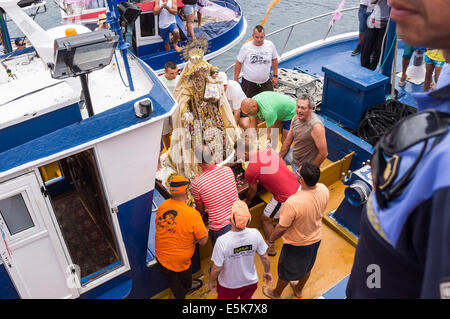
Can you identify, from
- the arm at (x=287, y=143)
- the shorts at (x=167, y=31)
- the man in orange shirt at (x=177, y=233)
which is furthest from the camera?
the shorts at (x=167, y=31)

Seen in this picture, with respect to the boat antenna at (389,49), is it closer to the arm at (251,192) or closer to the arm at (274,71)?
the arm at (274,71)

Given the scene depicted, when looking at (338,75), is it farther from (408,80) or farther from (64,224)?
(64,224)

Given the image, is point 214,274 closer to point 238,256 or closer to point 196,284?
point 238,256

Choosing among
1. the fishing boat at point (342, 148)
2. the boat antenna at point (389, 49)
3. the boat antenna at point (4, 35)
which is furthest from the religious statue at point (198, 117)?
the boat antenna at point (389, 49)

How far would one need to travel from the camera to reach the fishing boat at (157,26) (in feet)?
31.0

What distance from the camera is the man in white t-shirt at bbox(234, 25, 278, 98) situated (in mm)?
6656

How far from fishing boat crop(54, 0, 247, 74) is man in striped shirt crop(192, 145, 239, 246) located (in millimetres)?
4680

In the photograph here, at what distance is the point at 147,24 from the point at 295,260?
7.90 metres

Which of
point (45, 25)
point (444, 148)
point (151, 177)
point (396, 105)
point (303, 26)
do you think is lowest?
point (303, 26)

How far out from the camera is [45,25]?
18156 millimetres

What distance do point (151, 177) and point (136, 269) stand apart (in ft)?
3.59

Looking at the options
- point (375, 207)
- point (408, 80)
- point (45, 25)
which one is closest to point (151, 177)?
point (375, 207)

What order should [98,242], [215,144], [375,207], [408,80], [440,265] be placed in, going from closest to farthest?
1. [440,265]
2. [375,207]
3. [98,242]
4. [215,144]
5. [408,80]

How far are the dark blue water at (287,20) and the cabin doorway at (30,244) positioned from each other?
14.2 meters
